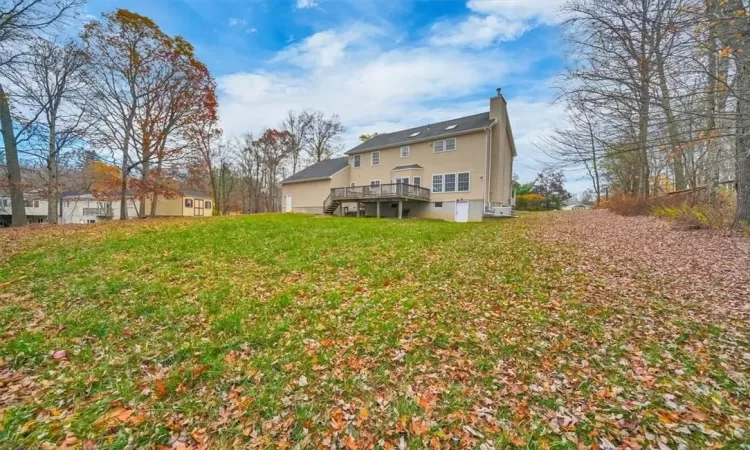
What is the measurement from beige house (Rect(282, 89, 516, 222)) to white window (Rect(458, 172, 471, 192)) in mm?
68

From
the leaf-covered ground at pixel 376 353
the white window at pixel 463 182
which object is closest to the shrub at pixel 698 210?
the leaf-covered ground at pixel 376 353

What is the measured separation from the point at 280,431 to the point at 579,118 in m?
8.36

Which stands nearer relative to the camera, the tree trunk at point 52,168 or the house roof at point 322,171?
the tree trunk at point 52,168

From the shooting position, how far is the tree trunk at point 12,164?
1199 centimetres

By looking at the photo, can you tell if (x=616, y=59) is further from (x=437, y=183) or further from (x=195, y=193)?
(x=195, y=193)

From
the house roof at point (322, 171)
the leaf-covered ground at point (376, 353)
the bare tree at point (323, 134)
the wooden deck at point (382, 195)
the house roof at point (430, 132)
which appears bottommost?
the leaf-covered ground at point (376, 353)

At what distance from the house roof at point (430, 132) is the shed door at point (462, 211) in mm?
4917

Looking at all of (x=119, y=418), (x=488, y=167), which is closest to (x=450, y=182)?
(x=488, y=167)

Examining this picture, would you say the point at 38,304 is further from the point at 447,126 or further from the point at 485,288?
the point at 447,126

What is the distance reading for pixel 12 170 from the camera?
12492 millimetres

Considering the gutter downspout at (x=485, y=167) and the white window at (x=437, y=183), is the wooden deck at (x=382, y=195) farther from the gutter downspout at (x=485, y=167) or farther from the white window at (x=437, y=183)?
the gutter downspout at (x=485, y=167)

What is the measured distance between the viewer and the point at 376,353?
3.77 m

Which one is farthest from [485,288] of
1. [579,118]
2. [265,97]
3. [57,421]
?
[265,97]

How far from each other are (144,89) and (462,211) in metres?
20.4
